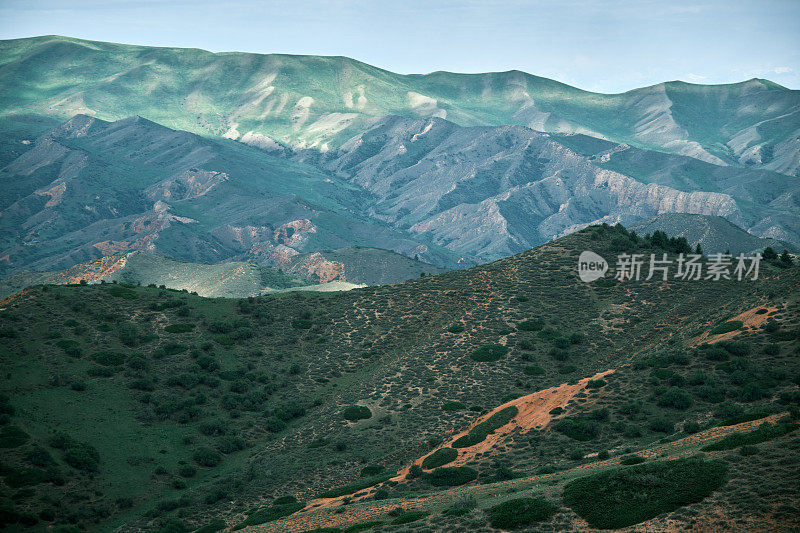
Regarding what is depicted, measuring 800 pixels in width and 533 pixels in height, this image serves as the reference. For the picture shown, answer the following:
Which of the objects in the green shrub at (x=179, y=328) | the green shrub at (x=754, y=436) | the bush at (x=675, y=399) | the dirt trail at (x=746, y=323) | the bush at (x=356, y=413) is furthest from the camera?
the green shrub at (x=179, y=328)

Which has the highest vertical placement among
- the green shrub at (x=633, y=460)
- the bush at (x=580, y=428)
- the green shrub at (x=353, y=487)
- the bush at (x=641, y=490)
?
the bush at (x=641, y=490)

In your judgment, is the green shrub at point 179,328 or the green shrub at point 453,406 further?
the green shrub at point 179,328

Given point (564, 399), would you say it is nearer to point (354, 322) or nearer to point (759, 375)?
point (759, 375)

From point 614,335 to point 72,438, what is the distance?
183 feet

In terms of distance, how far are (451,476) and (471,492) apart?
21.4 feet

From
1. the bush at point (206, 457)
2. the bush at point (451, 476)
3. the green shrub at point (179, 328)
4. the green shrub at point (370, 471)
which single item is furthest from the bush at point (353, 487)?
the green shrub at point (179, 328)

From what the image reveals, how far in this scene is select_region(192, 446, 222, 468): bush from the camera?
59.2 metres

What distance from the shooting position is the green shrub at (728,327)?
5466 cm

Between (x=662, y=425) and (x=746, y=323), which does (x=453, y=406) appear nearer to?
(x=662, y=425)

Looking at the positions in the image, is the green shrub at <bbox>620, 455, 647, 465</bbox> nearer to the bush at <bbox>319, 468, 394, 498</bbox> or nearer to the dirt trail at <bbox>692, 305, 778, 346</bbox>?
the bush at <bbox>319, 468, 394, 498</bbox>

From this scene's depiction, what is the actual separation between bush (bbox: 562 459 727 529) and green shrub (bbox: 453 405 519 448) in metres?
19.7

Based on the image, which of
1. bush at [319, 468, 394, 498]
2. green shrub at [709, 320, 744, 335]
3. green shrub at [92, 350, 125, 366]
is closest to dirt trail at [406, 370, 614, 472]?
bush at [319, 468, 394, 498]

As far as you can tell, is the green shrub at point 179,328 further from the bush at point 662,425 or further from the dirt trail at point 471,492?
the bush at point 662,425

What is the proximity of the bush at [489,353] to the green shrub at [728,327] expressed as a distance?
70.7 ft
